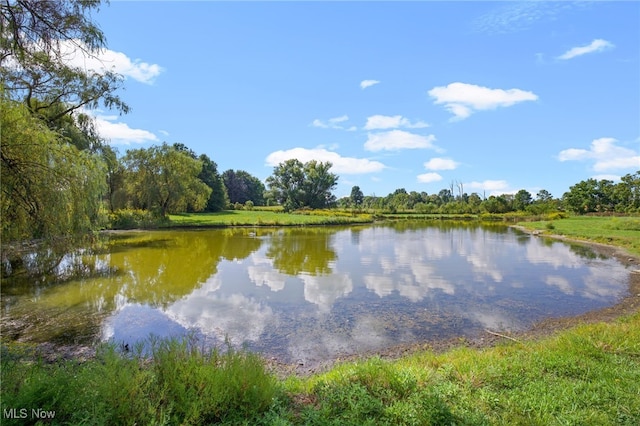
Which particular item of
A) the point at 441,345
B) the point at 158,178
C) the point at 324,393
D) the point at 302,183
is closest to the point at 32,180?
the point at 324,393

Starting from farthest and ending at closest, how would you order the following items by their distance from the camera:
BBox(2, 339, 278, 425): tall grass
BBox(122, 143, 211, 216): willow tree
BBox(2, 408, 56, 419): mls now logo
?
BBox(122, 143, 211, 216): willow tree
BBox(2, 339, 278, 425): tall grass
BBox(2, 408, 56, 419): mls now logo

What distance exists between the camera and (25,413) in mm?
2641

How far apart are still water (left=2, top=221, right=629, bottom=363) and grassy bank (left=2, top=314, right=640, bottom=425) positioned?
811 millimetres

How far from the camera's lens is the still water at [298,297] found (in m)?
7.39

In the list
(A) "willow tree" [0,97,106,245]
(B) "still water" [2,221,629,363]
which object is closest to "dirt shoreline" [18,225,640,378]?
(B) "still water" [2,221,629,363]

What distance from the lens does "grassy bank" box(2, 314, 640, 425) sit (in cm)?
282

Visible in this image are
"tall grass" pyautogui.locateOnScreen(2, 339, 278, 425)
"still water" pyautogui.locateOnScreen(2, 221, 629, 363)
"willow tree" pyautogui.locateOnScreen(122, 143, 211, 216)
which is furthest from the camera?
"willow tree" pyautogui.locateOnScreen(122, 143, 211, 216)

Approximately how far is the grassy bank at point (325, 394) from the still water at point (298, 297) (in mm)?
811

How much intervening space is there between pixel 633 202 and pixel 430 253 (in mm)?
51838

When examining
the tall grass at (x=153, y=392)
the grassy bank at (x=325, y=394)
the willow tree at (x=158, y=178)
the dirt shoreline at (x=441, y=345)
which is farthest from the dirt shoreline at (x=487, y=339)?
the willow tree at (x=158, y=178)

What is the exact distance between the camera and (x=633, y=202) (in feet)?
168

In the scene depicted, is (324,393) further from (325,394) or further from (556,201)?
(556,201)

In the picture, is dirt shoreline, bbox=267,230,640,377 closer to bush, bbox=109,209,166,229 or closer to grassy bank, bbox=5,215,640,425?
grassy bank, bbox=5,215,640,425

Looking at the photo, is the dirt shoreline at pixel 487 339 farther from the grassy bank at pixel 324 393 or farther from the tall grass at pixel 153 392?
the tall grass at pixel 153 392
